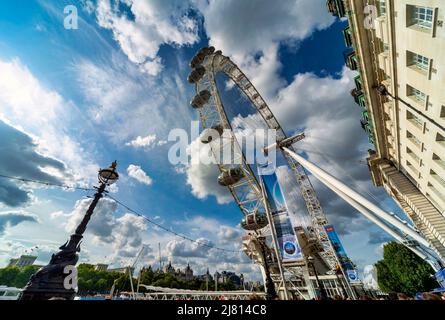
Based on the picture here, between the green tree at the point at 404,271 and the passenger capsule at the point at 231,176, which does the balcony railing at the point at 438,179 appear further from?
Answer: the green tree at the point at 404,271

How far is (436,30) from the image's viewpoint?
35.8ft

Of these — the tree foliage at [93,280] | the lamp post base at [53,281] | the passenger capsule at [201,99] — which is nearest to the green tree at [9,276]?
the tree foliage at [93,280]

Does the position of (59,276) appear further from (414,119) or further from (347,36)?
(347,36)

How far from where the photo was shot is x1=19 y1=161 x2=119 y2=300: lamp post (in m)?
7.82

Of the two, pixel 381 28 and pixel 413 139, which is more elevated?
pixel 381 28

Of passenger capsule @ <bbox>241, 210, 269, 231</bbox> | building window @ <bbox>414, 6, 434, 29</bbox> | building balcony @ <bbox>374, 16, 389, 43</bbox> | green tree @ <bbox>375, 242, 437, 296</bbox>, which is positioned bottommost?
green tree @ <bbox>375, 242, 437, 296</bbox>

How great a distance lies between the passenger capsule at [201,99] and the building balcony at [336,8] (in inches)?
696

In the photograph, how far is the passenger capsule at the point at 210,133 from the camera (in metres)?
29.8

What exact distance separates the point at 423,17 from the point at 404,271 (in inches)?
1741

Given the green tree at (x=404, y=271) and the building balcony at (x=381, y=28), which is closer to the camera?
the building balcony at (x=381, y=28)

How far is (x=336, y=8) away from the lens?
18109mm

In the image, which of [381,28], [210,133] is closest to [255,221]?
[210,133]

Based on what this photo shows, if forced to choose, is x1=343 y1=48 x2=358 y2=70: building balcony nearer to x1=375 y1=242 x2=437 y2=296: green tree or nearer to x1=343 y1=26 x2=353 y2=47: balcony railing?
x1=343 y1=26 x2=353 y2=47: balcony railing

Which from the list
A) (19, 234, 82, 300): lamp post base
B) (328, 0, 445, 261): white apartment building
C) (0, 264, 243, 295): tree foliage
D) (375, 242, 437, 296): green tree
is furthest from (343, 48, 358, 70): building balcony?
(0, 264, 243, 295): tree foliage
